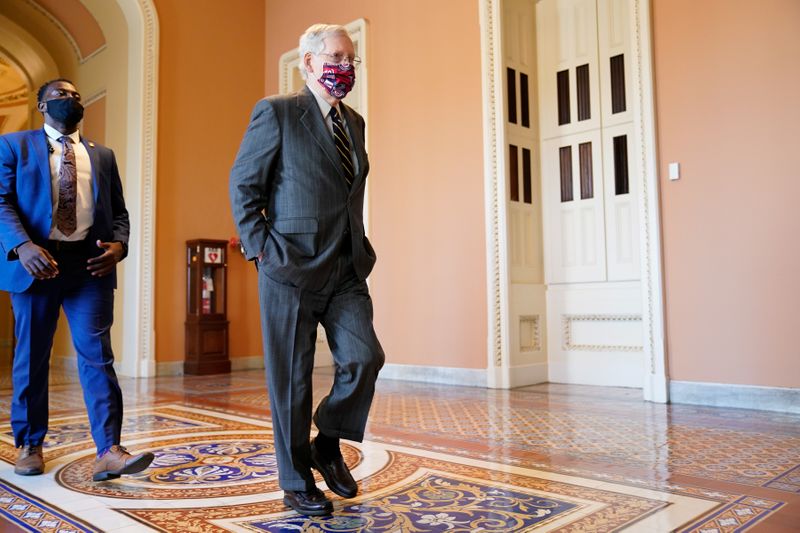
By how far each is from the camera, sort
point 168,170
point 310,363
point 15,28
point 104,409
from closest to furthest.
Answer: point 310,363, point 104,409, point 168,170, point 15,28

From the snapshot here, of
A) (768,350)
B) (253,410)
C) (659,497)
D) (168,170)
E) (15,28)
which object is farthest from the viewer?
(15,28)

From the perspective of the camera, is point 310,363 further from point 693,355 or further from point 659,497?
point 693,355

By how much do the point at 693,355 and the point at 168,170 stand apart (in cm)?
567

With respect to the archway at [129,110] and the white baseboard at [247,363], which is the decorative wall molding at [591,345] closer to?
the white baseboard at [247,363]

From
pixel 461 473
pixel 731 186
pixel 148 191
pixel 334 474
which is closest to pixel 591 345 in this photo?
pixel 731 186

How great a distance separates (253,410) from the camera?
4551mm

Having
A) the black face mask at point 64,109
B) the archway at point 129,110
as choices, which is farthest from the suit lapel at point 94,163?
the archway at point 129,110

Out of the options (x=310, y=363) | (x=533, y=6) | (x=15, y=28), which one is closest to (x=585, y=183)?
(x=533, y=6)

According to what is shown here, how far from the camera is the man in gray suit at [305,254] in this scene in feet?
6.89

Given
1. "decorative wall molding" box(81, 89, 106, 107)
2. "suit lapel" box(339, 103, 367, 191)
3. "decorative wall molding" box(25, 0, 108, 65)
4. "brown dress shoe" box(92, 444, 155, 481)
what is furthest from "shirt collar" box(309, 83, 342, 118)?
"decorative wall molding" box(25, 0, 108, 65)

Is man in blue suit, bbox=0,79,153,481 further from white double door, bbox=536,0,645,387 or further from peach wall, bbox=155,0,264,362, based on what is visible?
peach wall, bbox=155,0,264,362

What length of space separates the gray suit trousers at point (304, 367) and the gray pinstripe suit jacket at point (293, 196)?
0.21ft

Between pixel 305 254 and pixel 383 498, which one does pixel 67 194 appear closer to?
pixel 305 254

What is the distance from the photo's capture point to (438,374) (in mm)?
6109
